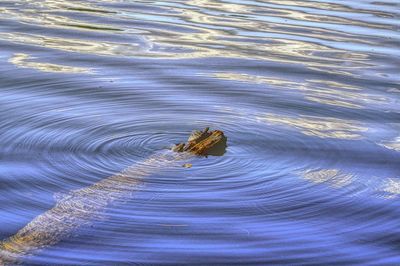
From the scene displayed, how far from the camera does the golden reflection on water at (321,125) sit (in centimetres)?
689

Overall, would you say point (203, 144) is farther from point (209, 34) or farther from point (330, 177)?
point (209, 34)

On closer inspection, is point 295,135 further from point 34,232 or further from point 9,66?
point 9,66

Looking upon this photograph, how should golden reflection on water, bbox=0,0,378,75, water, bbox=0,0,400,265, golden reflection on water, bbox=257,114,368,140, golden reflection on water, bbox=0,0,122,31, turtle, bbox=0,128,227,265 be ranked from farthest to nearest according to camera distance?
golden reflection on water, bbox=0,0,122,31, golden reflection on water, bbox=0,0,378,75, golden reflection on water, bbox=257,114,368,140, water, bbox=0,0,400,265, turtle, bbox=0,128,227,265

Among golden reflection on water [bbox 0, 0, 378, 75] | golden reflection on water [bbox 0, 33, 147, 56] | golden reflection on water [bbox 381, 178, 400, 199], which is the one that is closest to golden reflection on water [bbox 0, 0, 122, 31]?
golden reflection on water [bbox 0, 0, 378, 75]

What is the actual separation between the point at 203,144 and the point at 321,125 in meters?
1.15

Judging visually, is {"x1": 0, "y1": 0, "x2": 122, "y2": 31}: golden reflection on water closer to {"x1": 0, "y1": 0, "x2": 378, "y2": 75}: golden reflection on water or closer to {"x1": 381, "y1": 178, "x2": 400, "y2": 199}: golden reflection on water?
{"x1": 0, "y1": 0, "x2": 378, "y2": 75}: golden reflection on water

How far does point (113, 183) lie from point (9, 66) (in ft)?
10.9

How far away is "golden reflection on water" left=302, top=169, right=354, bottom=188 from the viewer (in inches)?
234

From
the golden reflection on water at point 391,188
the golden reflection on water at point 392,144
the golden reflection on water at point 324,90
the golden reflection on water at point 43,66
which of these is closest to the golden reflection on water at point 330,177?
the golden reflection on water at point 391,188

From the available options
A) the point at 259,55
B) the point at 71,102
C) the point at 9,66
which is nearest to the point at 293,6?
the point at 259,55

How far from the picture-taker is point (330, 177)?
6.02 m

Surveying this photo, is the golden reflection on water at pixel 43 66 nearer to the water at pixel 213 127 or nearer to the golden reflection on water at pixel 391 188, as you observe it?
the water at pixel 213 127

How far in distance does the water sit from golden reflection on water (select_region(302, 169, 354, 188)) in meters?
0.02

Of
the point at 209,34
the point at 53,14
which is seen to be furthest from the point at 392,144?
the point at 53,14
